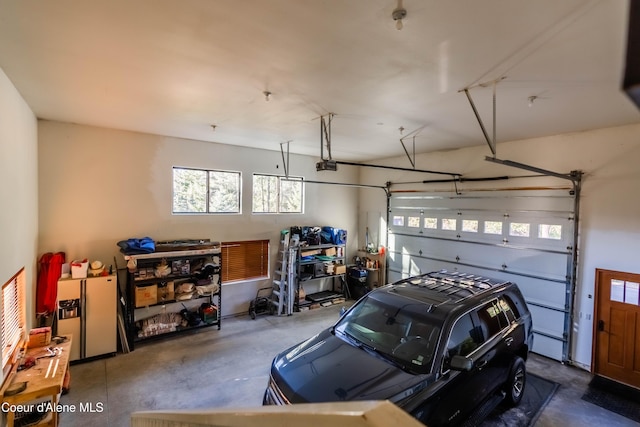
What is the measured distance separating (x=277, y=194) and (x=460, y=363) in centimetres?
563

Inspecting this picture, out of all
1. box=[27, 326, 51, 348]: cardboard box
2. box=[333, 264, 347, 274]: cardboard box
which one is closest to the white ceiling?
box=[27, 326, 51, 348]: cardboard box

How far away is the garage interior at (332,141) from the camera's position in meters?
2.40

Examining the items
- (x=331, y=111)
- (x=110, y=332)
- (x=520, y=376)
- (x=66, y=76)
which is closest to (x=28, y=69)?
(x=66, y=76)

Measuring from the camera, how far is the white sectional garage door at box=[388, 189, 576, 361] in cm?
541

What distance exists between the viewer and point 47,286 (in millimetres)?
4824

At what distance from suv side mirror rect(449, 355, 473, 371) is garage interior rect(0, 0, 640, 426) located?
1884mm

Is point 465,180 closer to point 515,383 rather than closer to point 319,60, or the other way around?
point 515,383

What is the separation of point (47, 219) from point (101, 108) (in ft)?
7.06

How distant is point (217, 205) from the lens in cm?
688

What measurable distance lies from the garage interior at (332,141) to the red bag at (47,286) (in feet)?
0.74

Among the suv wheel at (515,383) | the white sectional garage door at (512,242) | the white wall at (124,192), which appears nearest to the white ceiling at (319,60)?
the white wall at (124,192)

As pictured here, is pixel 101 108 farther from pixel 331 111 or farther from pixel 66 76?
pixel 331 111

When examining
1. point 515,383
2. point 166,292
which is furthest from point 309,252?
point 515,383

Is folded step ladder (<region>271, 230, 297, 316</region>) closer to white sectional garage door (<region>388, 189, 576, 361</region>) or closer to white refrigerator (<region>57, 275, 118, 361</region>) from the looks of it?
white sectional garage door (<region>388, 189, 576, 361</region>)
